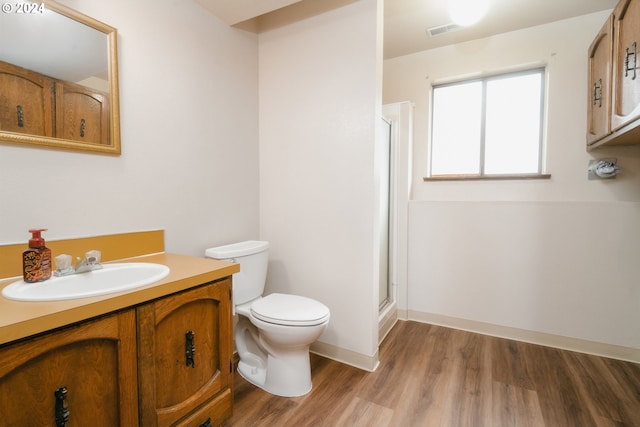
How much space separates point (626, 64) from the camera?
4.91 ft

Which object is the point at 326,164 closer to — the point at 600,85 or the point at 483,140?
the point at 483,140

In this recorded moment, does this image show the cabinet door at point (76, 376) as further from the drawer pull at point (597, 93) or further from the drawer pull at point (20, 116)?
the drawer pull at point (597, 93)

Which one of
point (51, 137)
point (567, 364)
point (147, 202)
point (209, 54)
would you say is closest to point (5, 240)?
point (51, 137)

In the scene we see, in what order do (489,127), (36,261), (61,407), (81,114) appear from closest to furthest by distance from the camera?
(61,407)
(36,261)
(81,114)
(489,127)

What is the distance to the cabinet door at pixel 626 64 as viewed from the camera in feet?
4.59

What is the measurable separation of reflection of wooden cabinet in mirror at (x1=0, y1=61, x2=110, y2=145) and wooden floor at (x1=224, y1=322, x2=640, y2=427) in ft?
5.01

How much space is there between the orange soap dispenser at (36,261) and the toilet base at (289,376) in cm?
113

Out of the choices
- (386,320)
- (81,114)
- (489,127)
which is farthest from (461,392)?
(81,114)

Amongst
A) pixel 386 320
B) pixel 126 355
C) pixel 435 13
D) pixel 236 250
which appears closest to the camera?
pixel 126 355

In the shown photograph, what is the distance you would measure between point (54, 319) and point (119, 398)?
348 mm

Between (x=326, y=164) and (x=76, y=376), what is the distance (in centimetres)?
157

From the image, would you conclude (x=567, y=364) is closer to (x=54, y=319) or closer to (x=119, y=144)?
(x=54, y=319)

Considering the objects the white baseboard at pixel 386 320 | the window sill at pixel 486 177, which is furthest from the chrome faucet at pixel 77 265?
the window sill at pixel 486 177

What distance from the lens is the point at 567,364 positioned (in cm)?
195
